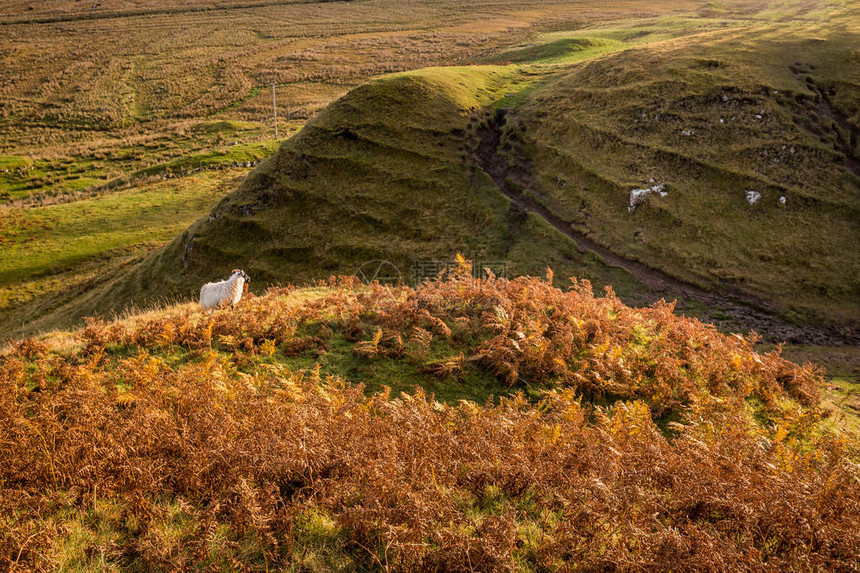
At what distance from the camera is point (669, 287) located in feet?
77.1

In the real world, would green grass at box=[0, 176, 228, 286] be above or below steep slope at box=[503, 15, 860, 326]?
below

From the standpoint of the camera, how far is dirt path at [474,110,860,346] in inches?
787

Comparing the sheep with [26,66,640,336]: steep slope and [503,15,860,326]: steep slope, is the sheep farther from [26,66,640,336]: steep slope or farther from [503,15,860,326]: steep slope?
[503,15,860,326]: steep slope

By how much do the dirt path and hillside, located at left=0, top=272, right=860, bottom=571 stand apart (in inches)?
465

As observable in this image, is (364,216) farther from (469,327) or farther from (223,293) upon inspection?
(469,327)

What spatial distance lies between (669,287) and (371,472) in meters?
22.3

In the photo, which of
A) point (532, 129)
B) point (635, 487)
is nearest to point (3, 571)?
point (635, 487)

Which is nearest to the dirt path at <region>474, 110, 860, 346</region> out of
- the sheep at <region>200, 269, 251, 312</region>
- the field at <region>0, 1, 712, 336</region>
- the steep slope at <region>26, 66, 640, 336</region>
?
the steep slope at <region>26, 66, 640, 336</region>

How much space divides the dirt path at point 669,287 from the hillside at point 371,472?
38.8 ft

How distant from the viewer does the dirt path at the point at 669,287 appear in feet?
65.6

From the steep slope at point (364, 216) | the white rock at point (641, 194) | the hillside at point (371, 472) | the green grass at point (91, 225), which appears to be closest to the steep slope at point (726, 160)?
the white rock at point (641, 194)

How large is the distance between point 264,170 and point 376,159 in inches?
355

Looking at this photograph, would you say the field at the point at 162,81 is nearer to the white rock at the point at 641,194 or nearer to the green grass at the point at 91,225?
the green grass at the point at 91,225

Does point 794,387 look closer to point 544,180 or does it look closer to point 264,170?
point 544,180
